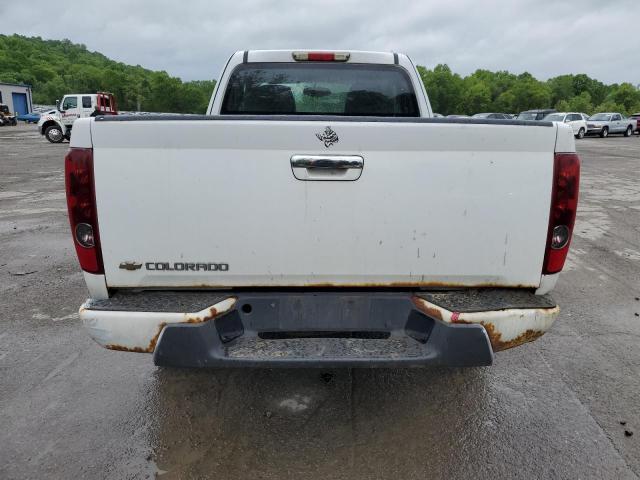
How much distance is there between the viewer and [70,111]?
81.3ft

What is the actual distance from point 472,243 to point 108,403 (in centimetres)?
238

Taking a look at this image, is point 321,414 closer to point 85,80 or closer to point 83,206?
point 83,206

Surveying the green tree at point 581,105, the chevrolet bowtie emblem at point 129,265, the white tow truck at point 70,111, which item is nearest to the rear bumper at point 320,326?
the chevrolet bowtie emblem at point 129,265

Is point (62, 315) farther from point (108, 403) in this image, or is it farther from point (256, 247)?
point (256, 247)

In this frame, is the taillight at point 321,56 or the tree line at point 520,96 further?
the tree line at point 520,96

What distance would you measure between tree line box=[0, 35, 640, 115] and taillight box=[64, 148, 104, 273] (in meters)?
82.2

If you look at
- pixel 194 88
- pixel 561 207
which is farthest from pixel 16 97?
pixel 561 207

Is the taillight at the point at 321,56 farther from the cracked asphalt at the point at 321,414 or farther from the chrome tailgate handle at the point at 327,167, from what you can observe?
the cracked asphalt at the point at 321,414

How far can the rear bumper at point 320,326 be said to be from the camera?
7.72 ft

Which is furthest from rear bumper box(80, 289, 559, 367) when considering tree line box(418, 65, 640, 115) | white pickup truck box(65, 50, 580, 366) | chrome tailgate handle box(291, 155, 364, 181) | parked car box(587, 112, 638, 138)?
tree line box(418, 65, 640, 115)

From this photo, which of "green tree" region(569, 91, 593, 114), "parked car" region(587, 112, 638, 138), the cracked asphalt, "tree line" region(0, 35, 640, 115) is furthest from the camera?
"green tree" region(569, 91, 593, 114)

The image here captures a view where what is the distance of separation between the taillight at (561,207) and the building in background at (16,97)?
7636 cm

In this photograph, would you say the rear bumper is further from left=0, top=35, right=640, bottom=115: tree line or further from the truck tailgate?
left=0, top=35, right=640, bottom=115: tree line

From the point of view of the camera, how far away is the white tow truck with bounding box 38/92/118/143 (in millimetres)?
24406
